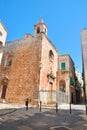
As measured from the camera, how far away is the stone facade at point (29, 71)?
617 inches

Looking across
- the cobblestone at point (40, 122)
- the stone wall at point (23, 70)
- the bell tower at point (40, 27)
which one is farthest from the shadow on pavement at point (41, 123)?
the bell tower at point (40, 27)

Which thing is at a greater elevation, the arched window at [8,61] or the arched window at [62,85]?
the arched window at [8,61]

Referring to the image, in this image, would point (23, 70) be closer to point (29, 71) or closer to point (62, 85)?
point (29, 71)

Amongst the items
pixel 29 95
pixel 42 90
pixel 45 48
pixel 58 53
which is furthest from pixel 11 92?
pixel 58 53

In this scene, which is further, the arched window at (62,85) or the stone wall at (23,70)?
the arched window at (62,85)

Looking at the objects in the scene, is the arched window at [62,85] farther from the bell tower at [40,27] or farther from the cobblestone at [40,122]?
the cobblestone at [40,122]

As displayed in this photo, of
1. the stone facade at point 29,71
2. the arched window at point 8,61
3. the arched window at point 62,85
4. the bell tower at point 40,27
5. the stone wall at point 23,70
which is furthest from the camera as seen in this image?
the arched window at point 62,85

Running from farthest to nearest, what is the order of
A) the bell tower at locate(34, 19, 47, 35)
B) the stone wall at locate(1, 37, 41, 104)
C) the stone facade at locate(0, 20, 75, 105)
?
the bell tower at locate(34, 19, 47, 35), the stone wall at locate(1, 37, 41, 104), the stone facade at locate(0, 20, 75, 105)

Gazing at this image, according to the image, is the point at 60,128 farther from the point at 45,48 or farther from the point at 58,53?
the point at 58,53

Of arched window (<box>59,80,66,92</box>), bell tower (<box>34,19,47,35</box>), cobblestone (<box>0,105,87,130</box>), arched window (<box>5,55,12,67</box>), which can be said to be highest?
bell tower (<box>34,19,47,35</box>)

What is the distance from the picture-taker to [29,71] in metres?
17.2

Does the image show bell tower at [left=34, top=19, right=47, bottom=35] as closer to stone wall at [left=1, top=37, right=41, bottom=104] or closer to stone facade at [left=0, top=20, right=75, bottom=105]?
stone facade at [left=0, top=20, right=75, bottom=105]

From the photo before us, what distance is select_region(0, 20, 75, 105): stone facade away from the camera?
51.4 feet

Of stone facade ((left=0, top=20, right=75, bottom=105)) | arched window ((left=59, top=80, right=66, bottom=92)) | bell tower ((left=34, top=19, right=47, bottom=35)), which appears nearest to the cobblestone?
stone facade ((left=0, top=20, right=75, bottom=105))
